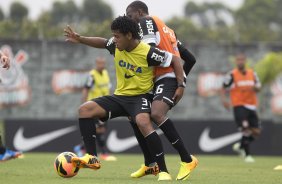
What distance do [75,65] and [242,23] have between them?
228 ft

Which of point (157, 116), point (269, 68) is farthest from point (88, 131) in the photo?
point (269, 68)

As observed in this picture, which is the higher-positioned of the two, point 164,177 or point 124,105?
point 124,105

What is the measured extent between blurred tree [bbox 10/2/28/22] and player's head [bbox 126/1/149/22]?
7163 centimetres

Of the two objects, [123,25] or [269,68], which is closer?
[123,25]

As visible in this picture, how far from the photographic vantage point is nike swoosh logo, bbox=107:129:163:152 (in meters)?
21.7

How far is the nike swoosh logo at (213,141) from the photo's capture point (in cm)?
2211

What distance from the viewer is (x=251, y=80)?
761 inches

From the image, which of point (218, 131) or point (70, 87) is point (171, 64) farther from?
point (70, 87)

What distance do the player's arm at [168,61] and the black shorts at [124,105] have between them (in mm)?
444

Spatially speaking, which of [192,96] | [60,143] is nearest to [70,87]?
[192,96]

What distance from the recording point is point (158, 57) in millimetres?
10219

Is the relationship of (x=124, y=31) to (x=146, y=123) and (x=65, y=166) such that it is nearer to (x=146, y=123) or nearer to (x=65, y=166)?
(x=146, y=123)

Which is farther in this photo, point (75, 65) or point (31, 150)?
point (75, 65)

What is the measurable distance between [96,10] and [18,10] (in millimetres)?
20287
